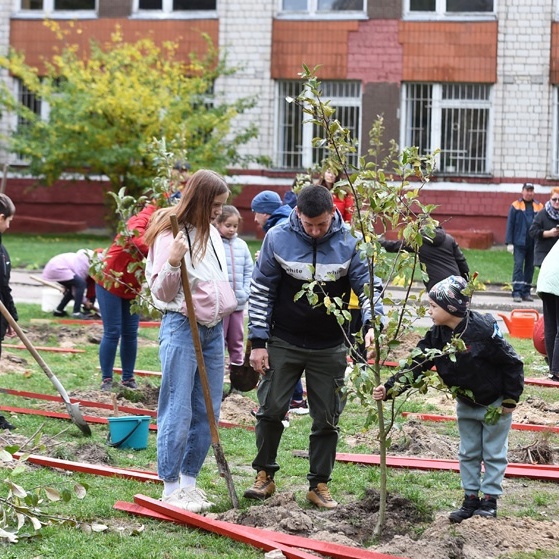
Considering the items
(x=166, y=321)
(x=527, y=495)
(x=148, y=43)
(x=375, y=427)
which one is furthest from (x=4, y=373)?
(x=148, y=43)

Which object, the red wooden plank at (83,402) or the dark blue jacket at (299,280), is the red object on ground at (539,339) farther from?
the dark blue jacket at (299,280)

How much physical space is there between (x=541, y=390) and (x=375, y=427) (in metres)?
2.38

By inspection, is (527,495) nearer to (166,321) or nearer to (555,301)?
(166,321)

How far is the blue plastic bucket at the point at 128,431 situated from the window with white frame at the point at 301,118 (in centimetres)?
1984

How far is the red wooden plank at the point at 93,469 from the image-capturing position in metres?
7.36

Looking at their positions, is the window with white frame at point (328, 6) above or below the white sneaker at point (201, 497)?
above

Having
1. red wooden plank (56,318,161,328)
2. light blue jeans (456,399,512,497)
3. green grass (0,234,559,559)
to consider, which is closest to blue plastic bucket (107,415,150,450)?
green grass (0,234,559,559)

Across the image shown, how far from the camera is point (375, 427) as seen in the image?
9492 mm

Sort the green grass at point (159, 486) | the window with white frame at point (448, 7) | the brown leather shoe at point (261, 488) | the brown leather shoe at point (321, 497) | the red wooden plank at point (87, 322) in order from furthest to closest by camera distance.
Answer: the window with white frame at point (448, 7) → the red wooden plank at point (87, 322) → the brown leather shoe at point (261, 488) → the brown leather shoe at point (321, 497) → the green grass at point (159, 486)

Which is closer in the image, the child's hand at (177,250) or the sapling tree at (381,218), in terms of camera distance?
the sapling tree at (381,218)

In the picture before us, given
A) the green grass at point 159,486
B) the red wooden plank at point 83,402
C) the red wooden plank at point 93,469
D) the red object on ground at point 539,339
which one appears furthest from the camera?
the red object on ground at point 539,339

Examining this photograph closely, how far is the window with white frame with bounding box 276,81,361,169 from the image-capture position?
1107 inches

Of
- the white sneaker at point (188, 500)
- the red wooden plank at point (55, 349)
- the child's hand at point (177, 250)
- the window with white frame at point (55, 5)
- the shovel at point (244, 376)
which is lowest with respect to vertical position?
the red wooden plank at point (55, 349)

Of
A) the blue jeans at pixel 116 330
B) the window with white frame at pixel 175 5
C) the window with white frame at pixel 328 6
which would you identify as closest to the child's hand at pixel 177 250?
the blue jeans at pixel 116 330
